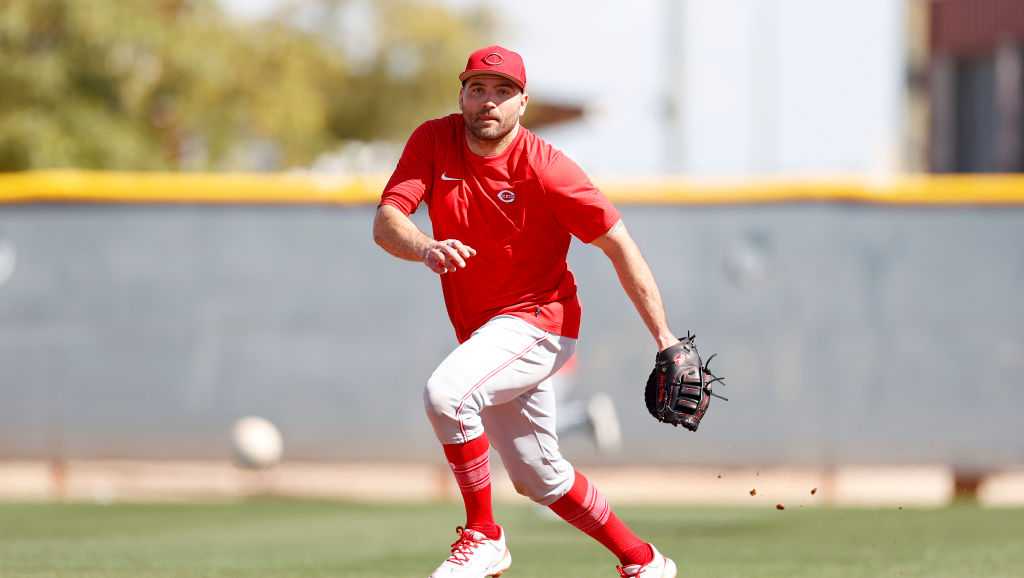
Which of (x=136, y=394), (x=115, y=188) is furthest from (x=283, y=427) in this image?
(x=115, y=188)

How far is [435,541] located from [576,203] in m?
3.57

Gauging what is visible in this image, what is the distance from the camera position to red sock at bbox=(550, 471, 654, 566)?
577 cm

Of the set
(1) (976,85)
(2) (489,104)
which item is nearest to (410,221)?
(2) (489,104)

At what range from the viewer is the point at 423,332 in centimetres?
1091

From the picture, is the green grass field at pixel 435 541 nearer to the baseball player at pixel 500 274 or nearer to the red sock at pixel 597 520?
the red sock at pixel 597 520

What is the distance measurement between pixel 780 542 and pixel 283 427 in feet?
12.7

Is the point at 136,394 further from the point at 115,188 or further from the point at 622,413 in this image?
the point at 622,413

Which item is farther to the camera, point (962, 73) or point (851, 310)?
point (962, 73)

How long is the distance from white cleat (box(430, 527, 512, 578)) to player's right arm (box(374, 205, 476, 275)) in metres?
0.94

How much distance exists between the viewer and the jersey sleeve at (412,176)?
5504 mm

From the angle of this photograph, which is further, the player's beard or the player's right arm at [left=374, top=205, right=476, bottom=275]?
the player's beard

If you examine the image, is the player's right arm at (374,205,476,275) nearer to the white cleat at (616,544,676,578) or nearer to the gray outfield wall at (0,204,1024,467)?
the white cleat at (616,544,676,578)

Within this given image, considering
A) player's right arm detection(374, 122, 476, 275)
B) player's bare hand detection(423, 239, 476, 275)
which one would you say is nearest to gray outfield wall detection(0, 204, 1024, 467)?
player's right arm detection(374, 122, 476, 275)

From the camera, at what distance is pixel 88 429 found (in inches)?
431
